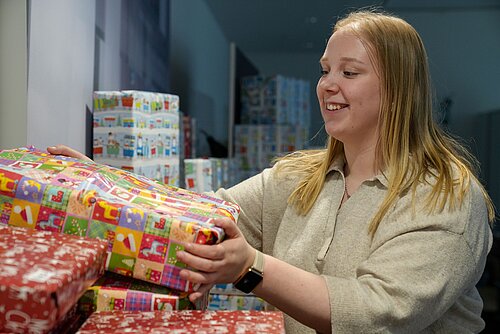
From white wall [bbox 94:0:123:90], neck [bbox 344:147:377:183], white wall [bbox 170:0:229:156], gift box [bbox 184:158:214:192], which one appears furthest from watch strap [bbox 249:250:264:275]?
white wall [bbox 170:0:229:156]

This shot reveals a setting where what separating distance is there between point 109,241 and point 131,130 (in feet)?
4.20

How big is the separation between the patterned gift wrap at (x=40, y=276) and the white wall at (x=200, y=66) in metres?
3.92

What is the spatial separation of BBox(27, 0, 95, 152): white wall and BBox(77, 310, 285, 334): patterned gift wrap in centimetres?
108

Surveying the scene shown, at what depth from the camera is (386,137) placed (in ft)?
5.34

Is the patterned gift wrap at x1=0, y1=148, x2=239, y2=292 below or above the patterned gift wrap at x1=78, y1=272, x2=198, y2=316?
below

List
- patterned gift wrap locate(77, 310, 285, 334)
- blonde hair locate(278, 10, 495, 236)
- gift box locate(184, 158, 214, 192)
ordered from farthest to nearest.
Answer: gift box locate(184, 158, 214, 192)
blonde hair locate(278, 10, 495, 236)
patterned gift wrap locate(77, 310, 285, 334)

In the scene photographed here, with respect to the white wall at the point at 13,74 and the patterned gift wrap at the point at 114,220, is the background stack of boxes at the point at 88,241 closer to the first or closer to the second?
the patterned gift wrap at the point at 114,220

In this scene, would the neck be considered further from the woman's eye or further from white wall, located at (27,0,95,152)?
white wall, located at (27,0,95,152)

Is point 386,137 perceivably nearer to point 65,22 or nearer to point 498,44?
point 65,22

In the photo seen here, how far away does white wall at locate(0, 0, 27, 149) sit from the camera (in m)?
1.85

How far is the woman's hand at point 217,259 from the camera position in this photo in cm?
107

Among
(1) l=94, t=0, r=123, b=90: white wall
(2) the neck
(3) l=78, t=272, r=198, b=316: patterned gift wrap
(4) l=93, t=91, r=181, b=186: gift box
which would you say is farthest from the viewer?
(1) l=94, t=0, r=123, b=90: white wall

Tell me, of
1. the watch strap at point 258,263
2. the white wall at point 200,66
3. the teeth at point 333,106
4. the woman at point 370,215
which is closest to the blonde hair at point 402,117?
the woman at point 370,215

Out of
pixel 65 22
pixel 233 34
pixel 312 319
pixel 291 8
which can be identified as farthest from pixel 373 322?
pixel 233 34
